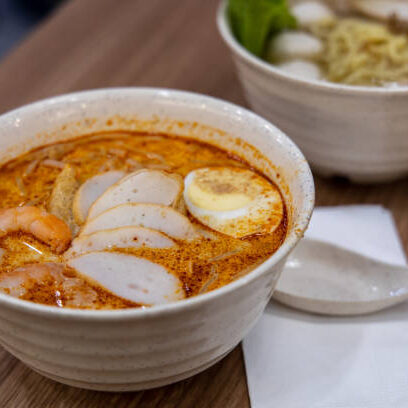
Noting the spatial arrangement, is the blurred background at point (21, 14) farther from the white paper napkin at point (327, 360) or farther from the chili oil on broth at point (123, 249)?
the white paper napkin at point (327, 360)

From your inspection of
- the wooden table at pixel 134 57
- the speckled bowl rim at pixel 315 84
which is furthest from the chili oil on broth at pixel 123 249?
the wooden table at pixel 134 57

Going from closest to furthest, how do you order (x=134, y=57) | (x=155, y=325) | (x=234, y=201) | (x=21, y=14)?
(x=155, y=325) < (x=234, y=201) < (x=134, y=57) < (x=21, y=14)

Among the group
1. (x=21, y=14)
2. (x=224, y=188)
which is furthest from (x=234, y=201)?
(x=21, y=14)

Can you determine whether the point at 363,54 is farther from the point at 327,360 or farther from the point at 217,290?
the point at 217,290

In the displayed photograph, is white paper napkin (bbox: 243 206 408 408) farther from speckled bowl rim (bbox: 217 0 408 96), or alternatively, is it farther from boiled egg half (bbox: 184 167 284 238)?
speckled bowl rim (bbox: 217 0 408 96)

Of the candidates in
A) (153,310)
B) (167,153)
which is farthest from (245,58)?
(153,310)

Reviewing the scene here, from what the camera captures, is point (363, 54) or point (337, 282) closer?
point (337, 282)

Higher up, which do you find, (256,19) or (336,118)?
(256,19)
